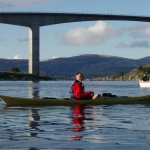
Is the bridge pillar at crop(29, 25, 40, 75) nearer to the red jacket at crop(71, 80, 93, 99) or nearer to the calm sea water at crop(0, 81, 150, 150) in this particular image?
the red jacket at crop(71, 80, 93, 99)

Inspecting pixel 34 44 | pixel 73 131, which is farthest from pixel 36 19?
pixel 73 131

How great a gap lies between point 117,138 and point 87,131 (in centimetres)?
163

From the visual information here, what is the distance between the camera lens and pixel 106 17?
142 metres

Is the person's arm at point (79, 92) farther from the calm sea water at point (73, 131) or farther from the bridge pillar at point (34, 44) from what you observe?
the bridge pillar at point (34, 44)

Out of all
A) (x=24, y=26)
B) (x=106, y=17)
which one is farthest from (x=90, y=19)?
(x=24, y=26)

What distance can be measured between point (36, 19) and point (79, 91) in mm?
111637

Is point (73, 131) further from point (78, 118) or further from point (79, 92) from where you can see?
point (79, 92)

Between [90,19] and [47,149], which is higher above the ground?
[90,19]

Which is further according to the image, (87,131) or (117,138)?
(87,131)

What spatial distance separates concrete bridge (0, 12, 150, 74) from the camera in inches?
5217

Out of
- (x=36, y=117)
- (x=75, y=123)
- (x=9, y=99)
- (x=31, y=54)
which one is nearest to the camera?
(x=75, y=123)

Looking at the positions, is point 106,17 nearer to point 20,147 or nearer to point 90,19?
point 90,19

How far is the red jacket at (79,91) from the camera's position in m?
25.0

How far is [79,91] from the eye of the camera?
25.6m
